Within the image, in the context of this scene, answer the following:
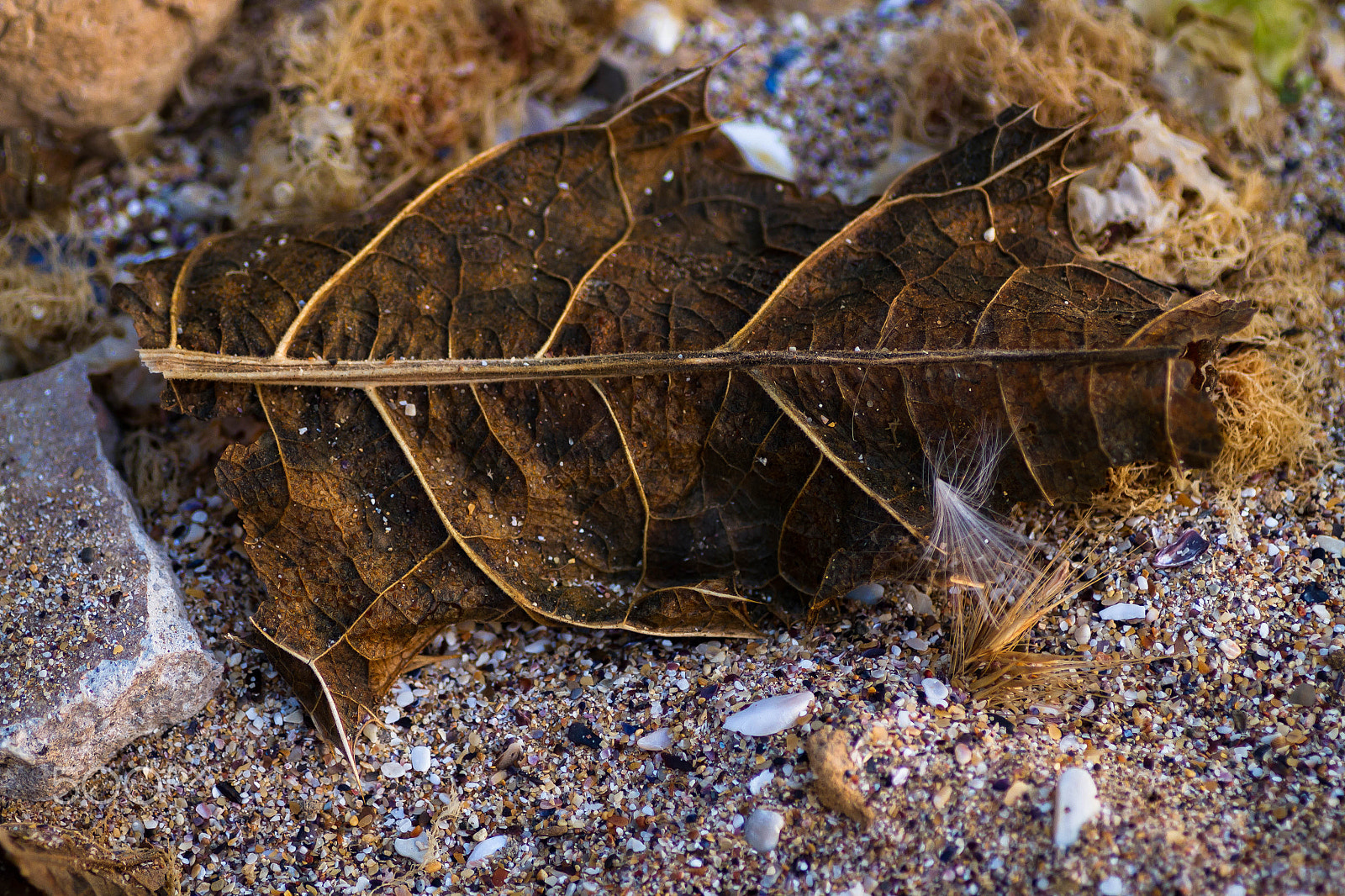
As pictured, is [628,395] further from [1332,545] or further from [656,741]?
[1332,545]

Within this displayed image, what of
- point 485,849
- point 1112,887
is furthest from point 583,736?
point 1112,887

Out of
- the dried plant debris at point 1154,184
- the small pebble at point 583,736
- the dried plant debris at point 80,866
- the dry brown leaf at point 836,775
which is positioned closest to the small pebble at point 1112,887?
the dry brown leaf at point 836,775

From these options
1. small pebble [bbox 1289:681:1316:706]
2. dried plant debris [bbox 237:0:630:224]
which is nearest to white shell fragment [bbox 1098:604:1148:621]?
small pebble [bbox 1289:681:1316:706]

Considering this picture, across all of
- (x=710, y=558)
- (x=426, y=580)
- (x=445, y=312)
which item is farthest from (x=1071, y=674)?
(x=445, y=312)

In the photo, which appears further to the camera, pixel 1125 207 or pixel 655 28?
pixel 655 28

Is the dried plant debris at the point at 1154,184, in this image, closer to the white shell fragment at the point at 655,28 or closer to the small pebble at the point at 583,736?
the white shell fragment at the point at 655,28

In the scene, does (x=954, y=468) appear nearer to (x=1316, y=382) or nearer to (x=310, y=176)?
(x=1316, y=382)
